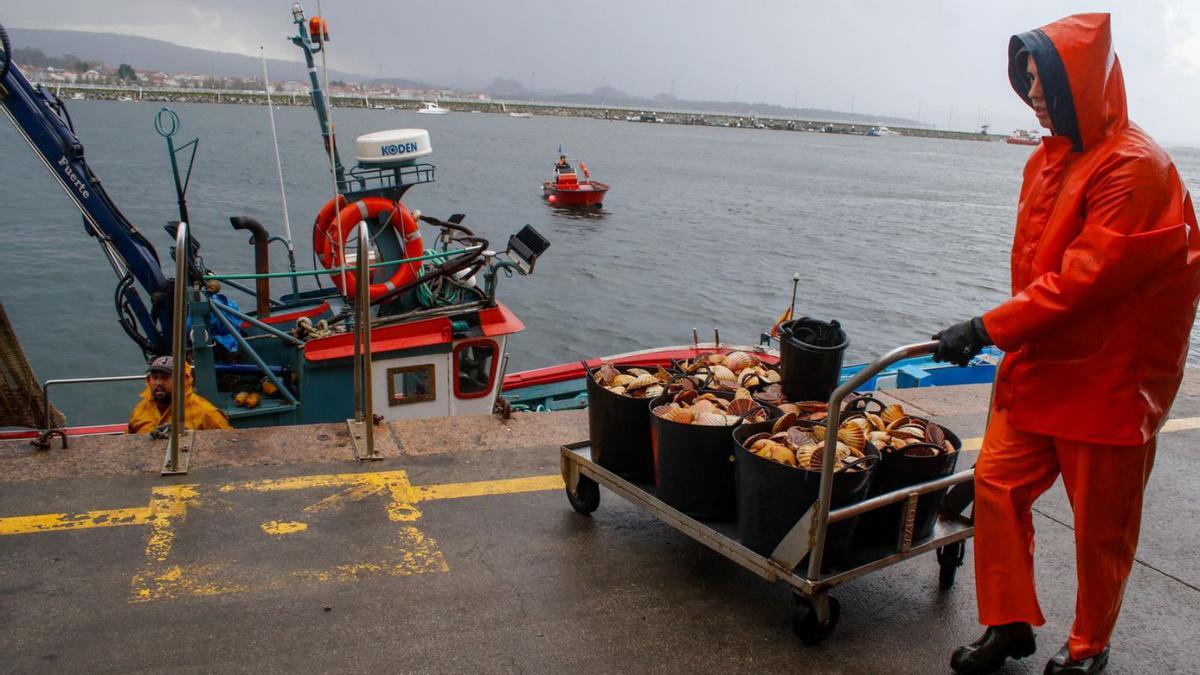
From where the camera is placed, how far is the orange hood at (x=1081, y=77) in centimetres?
304

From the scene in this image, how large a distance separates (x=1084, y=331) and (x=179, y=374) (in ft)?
13.8

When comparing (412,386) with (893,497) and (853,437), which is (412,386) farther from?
(893,497)

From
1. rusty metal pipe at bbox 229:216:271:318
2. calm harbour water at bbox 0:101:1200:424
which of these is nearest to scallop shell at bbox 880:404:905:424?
rusty metal pipe at bbox 229:216:271:318

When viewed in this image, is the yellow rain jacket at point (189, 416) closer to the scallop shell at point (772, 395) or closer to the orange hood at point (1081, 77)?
the scallop shell at point (772, 395)

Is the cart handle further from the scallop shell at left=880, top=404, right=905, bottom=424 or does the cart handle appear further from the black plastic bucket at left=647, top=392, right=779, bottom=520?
the scallop shell at left=880, top=404, right=905, bottom=424

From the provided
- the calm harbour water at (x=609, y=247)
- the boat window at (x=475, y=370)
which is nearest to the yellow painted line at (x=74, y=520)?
the boat window at (x=475, y=370)

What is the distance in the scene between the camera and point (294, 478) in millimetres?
4980

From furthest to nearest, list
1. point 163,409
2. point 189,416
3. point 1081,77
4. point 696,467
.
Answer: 1. point 189,416
2. point 163,409
3. point 696,467
4. point 1081,77

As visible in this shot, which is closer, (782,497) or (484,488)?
(782,497)

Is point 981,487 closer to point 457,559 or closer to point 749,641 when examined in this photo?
point 749,641

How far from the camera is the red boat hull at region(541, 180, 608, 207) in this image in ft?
144

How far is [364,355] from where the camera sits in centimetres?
516

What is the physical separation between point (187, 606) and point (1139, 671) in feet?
12.6

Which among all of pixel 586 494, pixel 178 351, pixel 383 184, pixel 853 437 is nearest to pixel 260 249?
pixel 383 184
